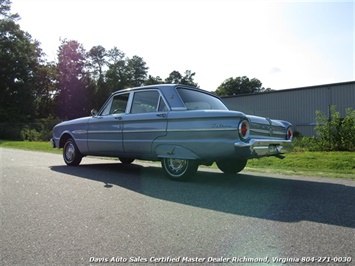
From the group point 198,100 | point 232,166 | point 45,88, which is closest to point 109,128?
point 198,100

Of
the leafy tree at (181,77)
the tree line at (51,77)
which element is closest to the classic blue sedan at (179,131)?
the tree line at (51,77)

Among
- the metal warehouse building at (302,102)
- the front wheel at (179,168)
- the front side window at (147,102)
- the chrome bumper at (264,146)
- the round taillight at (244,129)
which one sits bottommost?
the front wheel at (179,168)

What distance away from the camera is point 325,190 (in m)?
5.43

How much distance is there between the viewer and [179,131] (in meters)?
5.95

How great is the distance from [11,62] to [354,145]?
50358mm

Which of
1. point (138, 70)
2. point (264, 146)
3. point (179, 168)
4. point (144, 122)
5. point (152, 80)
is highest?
point (138, 70)

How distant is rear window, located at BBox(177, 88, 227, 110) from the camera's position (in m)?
6.32

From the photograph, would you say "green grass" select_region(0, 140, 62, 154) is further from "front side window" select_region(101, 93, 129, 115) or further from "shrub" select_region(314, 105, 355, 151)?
"shrub" select_region(314, 105, 355, 151)

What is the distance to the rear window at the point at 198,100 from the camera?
6320mm

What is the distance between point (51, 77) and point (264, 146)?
5892 centimetres

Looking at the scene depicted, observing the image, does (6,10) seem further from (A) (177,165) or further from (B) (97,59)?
(A) (177,165)

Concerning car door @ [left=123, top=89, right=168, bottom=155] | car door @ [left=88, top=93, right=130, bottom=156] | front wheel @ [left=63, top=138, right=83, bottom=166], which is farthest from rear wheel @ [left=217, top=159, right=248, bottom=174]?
front wheel @ [left=63, top=138, right=83, bottom=166]

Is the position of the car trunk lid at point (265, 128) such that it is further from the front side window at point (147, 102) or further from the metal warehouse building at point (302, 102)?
the metal warehouse building at point (302, 102)

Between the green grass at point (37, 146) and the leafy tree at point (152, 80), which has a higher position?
the leafy tree at point (152, 80)
